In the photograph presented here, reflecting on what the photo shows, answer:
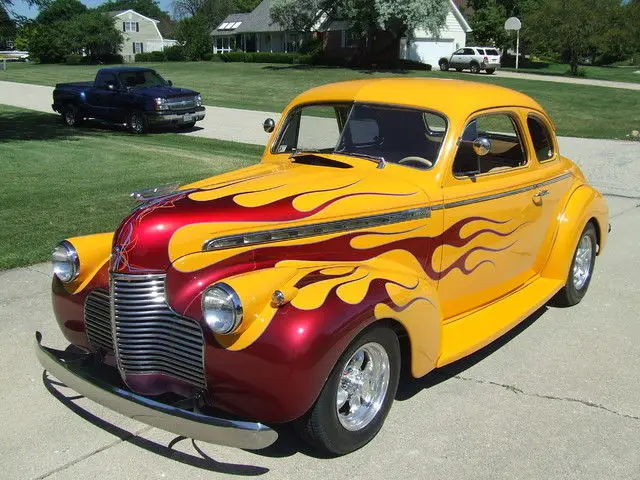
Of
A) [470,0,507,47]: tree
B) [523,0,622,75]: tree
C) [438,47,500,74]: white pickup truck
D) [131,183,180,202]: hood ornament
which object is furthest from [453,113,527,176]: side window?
[470,0,507,47]: tree

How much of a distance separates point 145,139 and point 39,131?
9.70 ft

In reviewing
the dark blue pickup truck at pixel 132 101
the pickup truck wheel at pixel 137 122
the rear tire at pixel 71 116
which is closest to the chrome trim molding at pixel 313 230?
the dark blue pickup truck at pixel 132 101

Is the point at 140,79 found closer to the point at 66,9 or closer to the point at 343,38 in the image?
the point at 343,38

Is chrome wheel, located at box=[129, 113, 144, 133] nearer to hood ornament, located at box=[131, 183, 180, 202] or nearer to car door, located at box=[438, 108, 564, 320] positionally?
car door, located at box=[438, 108, 564, 320]

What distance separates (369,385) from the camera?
141 inches

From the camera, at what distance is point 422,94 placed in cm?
458

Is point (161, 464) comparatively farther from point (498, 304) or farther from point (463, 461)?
point (498, 304)

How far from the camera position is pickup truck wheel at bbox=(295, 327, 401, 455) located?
10.7ft

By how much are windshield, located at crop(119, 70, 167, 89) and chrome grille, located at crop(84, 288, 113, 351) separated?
15.0 meters

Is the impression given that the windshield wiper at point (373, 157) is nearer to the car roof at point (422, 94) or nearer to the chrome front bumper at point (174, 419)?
the car roof at point (422, 94)

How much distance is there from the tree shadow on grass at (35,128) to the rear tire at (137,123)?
2.75ft

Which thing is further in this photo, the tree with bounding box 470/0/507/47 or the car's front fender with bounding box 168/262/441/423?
the tree with bounding box 470/0/507/47

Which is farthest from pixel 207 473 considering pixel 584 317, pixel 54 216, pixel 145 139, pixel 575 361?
pixel 145 139

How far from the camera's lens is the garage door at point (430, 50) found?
50344 mm
